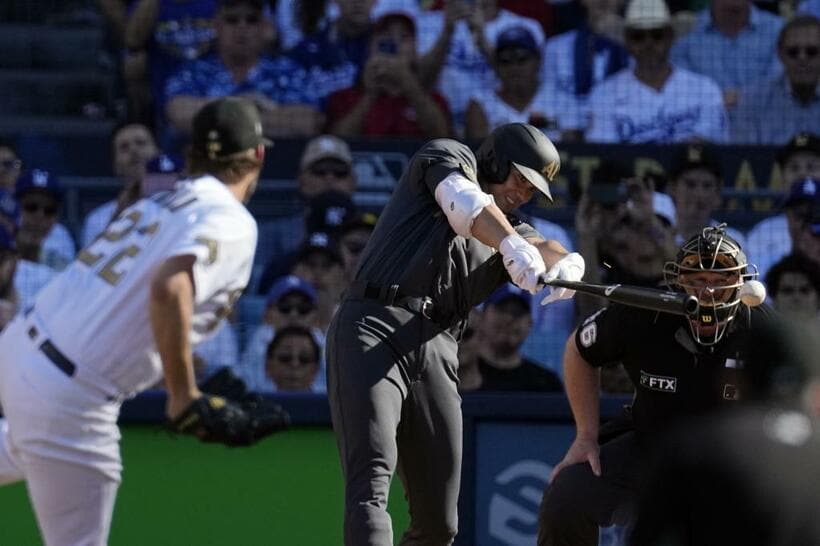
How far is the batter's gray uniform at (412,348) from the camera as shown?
15.7 feet

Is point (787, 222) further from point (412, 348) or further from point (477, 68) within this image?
point (412, 348)

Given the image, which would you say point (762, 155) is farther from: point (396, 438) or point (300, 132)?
point (396, 438)

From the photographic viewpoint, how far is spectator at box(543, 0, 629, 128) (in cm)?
866

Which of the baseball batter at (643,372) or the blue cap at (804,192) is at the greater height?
the blue cap at (804,192)

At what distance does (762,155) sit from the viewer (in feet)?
26.8

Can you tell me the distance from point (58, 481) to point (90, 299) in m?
0.48

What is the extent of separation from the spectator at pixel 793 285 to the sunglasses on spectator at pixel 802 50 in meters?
1.61

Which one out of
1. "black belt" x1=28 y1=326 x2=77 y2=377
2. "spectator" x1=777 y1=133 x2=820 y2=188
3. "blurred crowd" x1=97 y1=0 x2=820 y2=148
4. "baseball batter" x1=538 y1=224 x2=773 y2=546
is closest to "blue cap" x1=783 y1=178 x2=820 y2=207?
"spectator" x1=777 y1=133 x2=820 y2=188

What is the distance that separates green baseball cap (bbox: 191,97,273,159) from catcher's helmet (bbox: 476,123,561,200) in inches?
39.0

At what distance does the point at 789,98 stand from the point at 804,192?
1004 mm

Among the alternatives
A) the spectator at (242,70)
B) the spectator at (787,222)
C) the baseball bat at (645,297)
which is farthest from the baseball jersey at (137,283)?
the spectator at (242,70)

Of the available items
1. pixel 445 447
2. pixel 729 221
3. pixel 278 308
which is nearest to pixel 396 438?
pixel 445 447

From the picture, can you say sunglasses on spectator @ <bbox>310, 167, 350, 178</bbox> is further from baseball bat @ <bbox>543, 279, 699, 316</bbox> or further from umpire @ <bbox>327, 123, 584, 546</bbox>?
baseball bat @ <bbox>543, 279, 699, 316</bbox>

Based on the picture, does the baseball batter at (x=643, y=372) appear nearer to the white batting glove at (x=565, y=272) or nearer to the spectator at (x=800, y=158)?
the white batting glove at (x=565, y=272)
